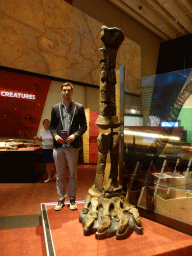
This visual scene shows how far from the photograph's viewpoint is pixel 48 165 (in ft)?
A: 14.4

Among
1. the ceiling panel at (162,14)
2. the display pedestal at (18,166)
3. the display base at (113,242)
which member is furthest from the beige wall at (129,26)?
the display base at (113,242)

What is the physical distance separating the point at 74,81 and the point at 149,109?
3.92 metres

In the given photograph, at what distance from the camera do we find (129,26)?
7.45 metres

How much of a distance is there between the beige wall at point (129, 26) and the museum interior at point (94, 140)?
8cm

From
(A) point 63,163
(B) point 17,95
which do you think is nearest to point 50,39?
(B) point 17,95

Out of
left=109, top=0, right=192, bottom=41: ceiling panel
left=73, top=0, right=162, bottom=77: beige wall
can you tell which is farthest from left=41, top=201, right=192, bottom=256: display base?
left=109, top=0, right=192, bottom=41: ceiling panel

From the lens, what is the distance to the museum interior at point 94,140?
5.94 feet

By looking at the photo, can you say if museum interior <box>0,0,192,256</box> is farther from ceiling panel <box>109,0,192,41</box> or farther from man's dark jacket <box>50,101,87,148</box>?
man's dark jacket <box>50,101,87,148</box>

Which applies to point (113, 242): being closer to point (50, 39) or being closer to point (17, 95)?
point (17, 95)

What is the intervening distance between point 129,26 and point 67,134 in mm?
6683

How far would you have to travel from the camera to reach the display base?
5.02ft

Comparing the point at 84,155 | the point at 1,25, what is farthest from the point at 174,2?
the point at 84,155

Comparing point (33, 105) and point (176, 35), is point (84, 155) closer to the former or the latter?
point (33, 105)

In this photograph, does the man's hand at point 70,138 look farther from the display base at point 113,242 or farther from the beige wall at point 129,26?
the beige wall at point 129,26
